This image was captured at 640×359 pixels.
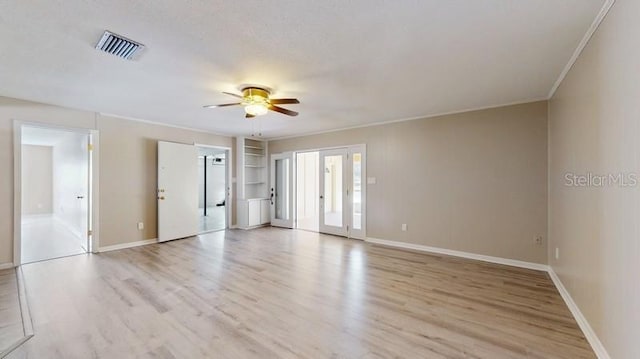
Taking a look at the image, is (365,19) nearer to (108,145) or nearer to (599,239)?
(599,239)

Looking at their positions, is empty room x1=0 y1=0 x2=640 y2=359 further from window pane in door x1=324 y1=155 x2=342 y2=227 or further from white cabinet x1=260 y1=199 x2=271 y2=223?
white cabinet x1=260 y1=199 x2=271 y2=223

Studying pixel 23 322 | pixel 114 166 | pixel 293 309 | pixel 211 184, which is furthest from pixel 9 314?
pixel 211 184

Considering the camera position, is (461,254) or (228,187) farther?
(228,187)

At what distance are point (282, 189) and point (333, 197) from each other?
4.62ft

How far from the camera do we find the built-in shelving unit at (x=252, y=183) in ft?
23.2

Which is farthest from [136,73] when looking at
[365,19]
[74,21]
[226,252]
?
[226,252]

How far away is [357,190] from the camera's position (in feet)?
19.3

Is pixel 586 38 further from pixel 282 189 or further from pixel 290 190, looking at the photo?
pixel 282 189

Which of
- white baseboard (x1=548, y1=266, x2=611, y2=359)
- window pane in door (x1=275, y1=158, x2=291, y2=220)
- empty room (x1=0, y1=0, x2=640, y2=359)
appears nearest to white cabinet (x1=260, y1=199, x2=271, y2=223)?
window pane in door (x1=275, y1=158, x2=291, y2=220)

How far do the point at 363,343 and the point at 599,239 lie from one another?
1.95 m

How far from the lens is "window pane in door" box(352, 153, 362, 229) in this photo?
5.85 meters

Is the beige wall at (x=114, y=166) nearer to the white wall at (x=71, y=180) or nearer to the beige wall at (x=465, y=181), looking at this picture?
the white wall at (x=71, y=180)

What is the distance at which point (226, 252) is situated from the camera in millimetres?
4801

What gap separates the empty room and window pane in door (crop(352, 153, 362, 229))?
26 mm
